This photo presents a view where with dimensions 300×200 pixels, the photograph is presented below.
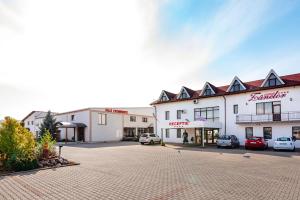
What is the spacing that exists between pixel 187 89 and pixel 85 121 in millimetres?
16291

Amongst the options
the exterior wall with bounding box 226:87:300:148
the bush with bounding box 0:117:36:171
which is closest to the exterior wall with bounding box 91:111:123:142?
the exterior wall with bounding box 226:87:300:148

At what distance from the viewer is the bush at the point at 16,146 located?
12266 millimetres

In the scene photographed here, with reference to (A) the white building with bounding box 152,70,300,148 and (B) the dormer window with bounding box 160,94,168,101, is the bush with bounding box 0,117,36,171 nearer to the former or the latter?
(A) the white building with bounding box 152,70,300,148

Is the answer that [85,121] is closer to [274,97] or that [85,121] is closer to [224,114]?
[224,114]

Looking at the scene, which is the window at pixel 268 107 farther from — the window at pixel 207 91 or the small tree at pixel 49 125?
the small tree at pixel 49 125

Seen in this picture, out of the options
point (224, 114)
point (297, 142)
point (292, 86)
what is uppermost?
point (292, 86)

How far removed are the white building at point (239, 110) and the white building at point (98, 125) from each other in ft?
30.7

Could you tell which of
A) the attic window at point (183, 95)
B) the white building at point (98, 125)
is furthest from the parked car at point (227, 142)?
the white building at point (98, 125)

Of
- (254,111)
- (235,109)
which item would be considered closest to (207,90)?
(235,109)

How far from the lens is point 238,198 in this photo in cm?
760

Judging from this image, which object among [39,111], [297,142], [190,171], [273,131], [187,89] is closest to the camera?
[190,171]

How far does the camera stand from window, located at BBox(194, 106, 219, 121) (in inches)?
1299

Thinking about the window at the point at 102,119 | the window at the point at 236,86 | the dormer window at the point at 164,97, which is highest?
the window at the point at 236,86

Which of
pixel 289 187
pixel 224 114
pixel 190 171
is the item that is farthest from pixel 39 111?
pixel 289 187
